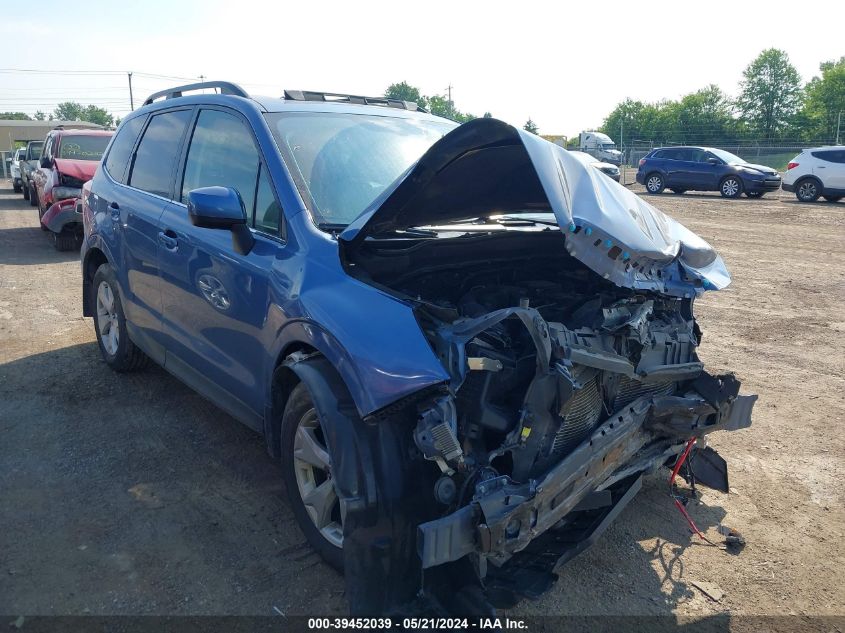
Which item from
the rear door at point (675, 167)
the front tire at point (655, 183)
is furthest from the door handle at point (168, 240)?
the front tire at point (655, 183)

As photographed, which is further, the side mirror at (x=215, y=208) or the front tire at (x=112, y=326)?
the front tire at (x=112, y=326)

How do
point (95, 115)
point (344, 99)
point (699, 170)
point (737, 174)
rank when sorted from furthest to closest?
point (95, 115) < point (699, 170) < point (737, 174) < point (344, 99)

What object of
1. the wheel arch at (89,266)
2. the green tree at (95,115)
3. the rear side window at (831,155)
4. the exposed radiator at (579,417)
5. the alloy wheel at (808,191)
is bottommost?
the exposed radiator at (579,417)

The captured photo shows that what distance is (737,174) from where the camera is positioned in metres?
23.2

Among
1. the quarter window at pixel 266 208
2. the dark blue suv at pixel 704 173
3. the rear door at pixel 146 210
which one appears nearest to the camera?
the quarter window at pixel 266 208

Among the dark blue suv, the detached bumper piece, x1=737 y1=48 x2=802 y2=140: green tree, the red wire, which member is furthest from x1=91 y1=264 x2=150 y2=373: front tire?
x1=737 y1=48 x2=802 y2=140: green tree

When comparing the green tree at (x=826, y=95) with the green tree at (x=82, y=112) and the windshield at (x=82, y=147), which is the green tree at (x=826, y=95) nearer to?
the windshield at (x=82, y=147)

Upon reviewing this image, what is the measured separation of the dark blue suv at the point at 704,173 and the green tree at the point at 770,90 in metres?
52.5

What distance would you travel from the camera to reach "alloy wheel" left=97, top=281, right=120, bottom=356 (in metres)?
5.40


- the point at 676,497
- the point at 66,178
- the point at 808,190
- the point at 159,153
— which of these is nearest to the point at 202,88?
the point at 159,153

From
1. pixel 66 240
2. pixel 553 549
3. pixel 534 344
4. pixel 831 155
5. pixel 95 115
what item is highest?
pixel 95 115

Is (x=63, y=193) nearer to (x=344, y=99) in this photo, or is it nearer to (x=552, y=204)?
(x=344, y=99)

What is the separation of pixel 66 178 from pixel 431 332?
11.5m

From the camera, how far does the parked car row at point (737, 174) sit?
20578 mm
